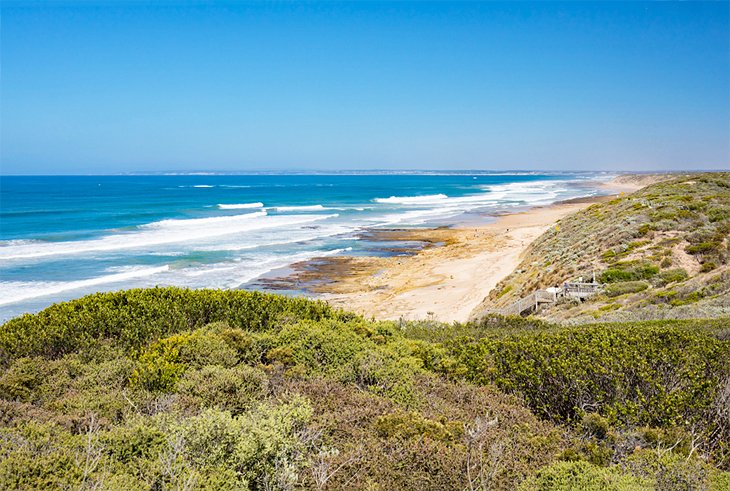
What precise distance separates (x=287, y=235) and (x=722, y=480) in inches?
1604

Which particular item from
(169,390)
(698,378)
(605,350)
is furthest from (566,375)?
(169,390)

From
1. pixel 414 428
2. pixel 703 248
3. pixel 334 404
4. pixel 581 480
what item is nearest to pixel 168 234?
pixel 703 248

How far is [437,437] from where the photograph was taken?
4.77 metres

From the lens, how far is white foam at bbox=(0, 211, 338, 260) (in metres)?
34.9

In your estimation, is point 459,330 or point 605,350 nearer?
point 605,350

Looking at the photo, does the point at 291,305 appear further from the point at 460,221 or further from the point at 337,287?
the point at 460,221

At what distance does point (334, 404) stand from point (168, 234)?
4163 cm

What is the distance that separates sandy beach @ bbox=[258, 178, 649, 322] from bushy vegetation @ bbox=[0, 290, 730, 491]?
909 centimetres

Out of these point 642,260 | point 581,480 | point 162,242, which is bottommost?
point 162,242

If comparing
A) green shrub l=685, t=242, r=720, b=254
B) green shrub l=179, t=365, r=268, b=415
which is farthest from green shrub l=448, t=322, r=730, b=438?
green shrub l=685, t=242, r=720, b=254

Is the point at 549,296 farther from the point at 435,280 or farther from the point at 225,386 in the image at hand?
the point at 225,386

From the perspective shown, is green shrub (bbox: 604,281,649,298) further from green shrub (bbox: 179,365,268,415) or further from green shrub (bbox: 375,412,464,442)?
green shrub (bbox: 179,365,268,415)

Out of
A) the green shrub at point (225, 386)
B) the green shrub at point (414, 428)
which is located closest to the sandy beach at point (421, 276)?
the green shrub at point (225, 386)

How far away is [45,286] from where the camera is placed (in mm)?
24641
